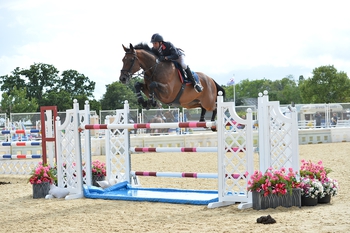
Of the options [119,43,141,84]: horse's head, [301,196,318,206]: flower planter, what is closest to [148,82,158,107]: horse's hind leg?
[119,43,141,84]: horse's head

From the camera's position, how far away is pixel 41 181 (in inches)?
305

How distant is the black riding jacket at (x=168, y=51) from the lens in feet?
24.8

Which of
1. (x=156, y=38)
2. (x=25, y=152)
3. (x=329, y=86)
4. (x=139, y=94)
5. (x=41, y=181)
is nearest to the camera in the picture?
(x=139, y=94)

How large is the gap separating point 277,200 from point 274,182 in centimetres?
21

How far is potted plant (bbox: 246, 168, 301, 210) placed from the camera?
224 inches

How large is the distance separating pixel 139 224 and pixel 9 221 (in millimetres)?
1607

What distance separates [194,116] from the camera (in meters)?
19.6

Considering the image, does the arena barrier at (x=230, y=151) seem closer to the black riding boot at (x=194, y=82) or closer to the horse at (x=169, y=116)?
the black riding boot at (x=194, y=82)

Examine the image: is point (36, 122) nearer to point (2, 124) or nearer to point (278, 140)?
point (2, 124)

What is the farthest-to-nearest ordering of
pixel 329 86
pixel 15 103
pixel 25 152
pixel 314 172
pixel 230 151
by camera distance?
pixel 329 86 → pixel 15 103 → pixel 25 152 → pixel 230 151 → pixel 314 172

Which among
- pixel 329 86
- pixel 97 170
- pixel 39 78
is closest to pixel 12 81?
pixel 39 78

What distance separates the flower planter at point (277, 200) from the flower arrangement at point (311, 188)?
132 millimetres

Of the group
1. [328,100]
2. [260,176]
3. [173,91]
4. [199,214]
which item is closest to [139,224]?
[199,214]

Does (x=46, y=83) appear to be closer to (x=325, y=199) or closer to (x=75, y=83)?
(x=75, y=83)
